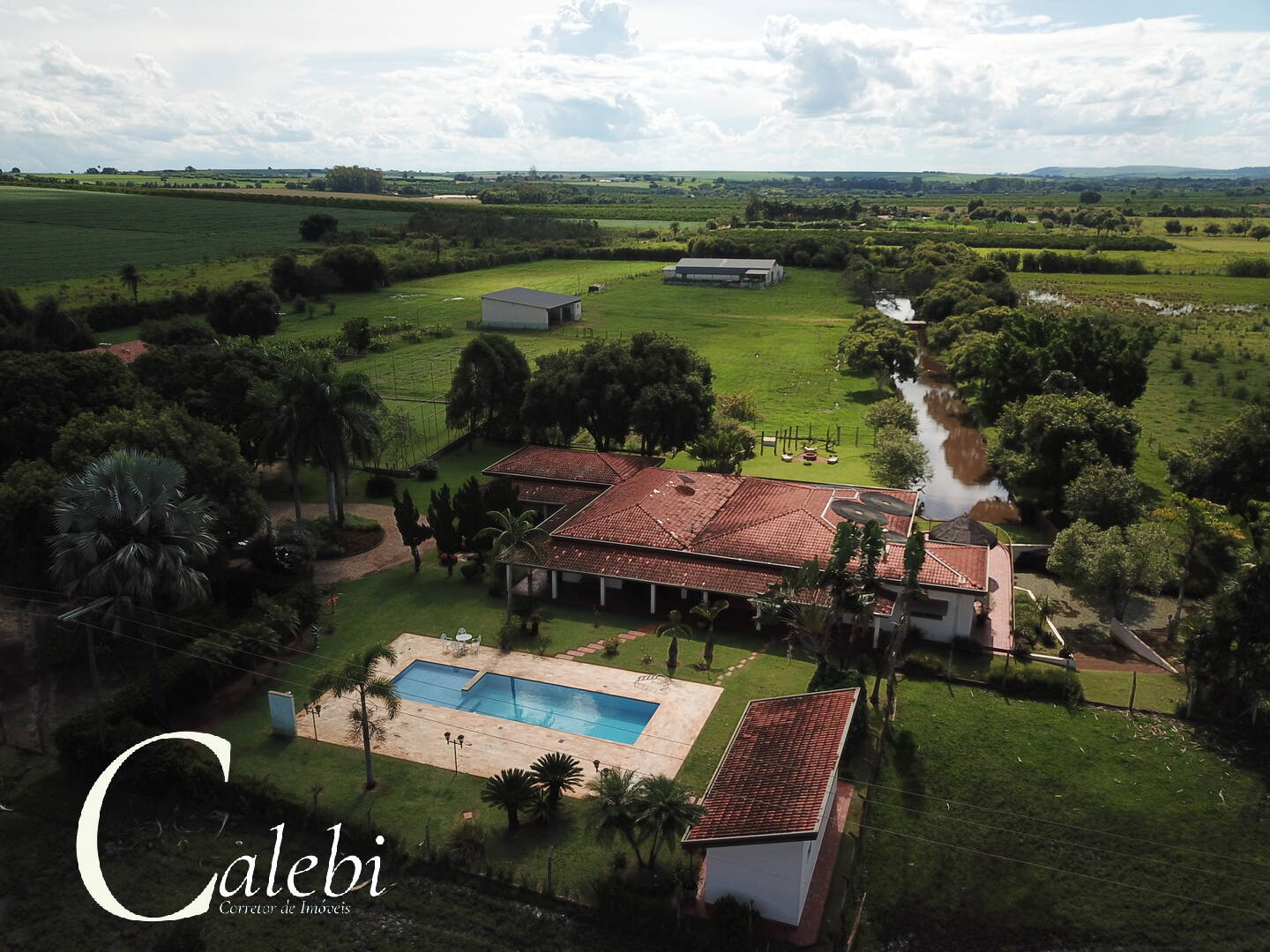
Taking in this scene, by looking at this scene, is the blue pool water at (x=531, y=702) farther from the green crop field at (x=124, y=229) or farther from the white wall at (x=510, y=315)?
the green crop field at (x=124, y=229)

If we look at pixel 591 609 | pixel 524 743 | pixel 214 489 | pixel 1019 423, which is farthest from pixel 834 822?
pixel 1019 423

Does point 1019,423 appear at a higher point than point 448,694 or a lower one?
higher

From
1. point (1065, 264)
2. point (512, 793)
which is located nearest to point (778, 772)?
point (512, 793)

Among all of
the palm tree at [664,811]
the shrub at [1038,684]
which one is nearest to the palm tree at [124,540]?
the palm tree at [664,811]

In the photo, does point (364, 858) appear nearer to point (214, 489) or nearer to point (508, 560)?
point (508, 560)

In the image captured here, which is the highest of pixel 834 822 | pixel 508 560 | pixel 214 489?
pixel 214 489

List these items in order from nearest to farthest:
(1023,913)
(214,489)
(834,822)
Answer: (1023,913) → (834,822) → (214,489)

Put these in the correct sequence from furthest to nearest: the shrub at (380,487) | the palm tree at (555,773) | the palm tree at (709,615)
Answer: the shrub at (380,487), the palm tree at (709,615), the palm tree at (555,773)
